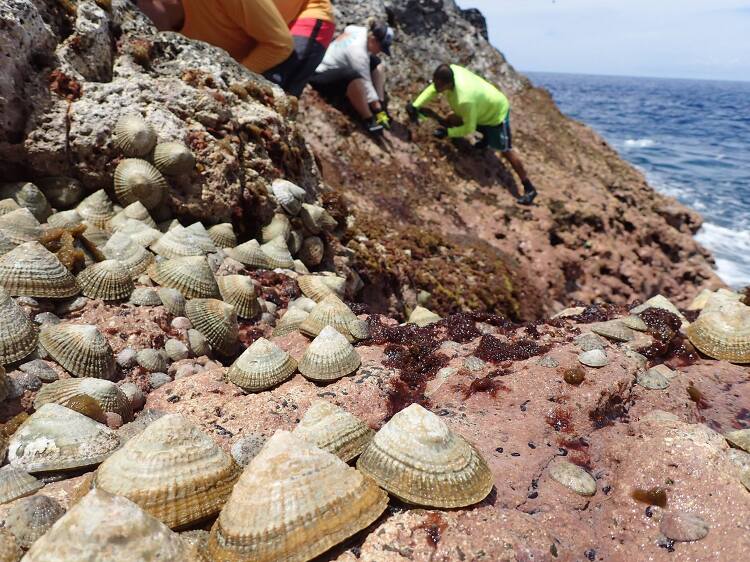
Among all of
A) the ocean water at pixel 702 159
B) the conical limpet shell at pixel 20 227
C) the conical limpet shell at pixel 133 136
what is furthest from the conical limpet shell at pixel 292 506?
the ocean water at pixel 702 159

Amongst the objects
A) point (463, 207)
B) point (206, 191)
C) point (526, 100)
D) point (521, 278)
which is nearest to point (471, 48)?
point (526, 100)

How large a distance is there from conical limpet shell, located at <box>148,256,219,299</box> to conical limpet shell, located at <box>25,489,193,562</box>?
214cm

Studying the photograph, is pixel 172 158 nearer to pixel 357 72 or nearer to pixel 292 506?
pixel 292 506

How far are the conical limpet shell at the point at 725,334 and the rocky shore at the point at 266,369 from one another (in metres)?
0.02

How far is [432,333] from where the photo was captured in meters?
3.86

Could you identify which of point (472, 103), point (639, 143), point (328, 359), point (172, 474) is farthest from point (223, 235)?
point (639, 143)

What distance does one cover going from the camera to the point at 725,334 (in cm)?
362

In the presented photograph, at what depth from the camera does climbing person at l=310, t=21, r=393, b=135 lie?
367 inches

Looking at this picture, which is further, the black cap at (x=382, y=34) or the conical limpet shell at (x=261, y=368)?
the black cap at (x=382, y=34)

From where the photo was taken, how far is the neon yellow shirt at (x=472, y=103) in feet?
33.2

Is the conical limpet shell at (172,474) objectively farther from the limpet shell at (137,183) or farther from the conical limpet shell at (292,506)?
the limpet shell at (137,183)

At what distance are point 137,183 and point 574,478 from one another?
12.5 feet

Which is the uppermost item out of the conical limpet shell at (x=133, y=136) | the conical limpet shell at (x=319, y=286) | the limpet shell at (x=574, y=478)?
the conical limpet shell at (x=133, y=136)

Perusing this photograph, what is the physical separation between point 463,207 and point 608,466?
724 cm
